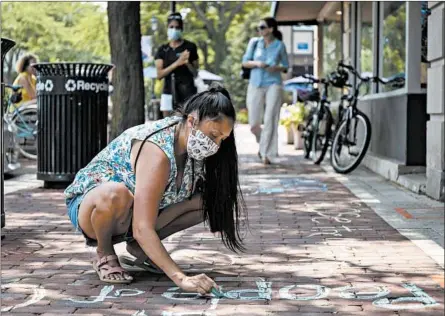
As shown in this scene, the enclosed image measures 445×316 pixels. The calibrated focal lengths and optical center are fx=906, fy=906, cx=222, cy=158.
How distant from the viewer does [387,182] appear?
1074 cm

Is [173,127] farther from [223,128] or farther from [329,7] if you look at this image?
[329,7]

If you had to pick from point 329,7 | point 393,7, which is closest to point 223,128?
point 393,7

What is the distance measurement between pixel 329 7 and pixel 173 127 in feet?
52.1

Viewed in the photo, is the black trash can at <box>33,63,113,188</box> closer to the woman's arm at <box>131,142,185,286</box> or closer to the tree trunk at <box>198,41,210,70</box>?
the woman's arm at <box>131,142,185,286</box>

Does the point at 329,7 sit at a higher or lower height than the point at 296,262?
higher

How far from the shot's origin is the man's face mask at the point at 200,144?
4801 millimetres

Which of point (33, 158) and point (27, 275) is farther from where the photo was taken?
point (33, 158)

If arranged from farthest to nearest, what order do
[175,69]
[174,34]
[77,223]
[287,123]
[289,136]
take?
[289,136], [287,123], [174,34], [175,69], [77,223]

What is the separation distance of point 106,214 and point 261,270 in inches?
44.6

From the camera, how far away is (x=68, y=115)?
9.76 m

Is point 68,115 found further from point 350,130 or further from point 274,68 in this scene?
point 274,68

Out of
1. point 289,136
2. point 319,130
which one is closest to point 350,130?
point 319,130

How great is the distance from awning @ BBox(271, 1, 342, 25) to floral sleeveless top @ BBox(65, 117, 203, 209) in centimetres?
1440

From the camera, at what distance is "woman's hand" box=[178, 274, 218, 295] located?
4.68 meters
